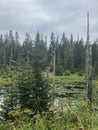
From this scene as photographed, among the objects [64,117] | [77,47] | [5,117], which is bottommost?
[5,117]

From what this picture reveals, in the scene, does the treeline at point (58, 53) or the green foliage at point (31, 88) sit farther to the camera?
the treeline at point (58, 53)

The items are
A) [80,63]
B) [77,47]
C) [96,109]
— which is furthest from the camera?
[77,47]

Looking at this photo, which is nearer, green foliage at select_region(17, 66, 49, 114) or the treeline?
green foliage at select_region(17, 66, 49, 114)

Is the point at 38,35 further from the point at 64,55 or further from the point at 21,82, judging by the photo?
the point at 21,82

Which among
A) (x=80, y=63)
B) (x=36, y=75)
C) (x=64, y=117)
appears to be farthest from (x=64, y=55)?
(x=64, y=117)

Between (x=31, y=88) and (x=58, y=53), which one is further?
(x=58, y=53)

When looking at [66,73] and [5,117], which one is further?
[66,73]

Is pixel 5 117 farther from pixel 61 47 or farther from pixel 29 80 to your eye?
pixel 61 47

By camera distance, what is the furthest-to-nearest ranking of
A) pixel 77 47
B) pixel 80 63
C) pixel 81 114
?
pixel 77 47
pixel 80 63
pixel 81 114

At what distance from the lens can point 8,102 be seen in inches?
572

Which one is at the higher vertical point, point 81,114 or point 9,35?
point 9,35

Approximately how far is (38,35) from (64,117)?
131871 mm

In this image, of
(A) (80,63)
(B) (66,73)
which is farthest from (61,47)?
(B) (66,73)

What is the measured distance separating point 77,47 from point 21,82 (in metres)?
95.5
